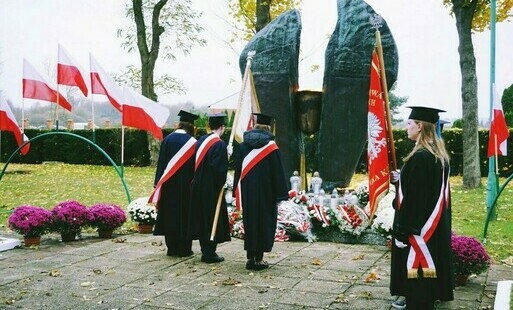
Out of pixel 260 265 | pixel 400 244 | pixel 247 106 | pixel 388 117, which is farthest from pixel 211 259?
pixel 400 244

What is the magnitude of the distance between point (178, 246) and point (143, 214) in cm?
203

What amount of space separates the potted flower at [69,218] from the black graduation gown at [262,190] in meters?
2.94

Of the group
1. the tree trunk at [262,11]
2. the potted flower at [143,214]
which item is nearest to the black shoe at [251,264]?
the potted flower at [143,214]

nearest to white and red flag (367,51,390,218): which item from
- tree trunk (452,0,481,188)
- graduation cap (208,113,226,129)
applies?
graduation cap (208,113,226,129)

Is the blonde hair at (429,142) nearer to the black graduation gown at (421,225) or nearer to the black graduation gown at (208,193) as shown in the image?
the black graduation gown at (421,225)

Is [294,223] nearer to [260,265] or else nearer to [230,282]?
[260,265]

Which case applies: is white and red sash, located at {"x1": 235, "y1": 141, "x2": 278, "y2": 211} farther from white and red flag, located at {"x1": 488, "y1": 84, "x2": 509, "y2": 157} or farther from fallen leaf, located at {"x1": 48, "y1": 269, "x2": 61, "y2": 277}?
white and red flag, located at {"x1": 488, "y1": 84, "x2": 509, "y2": 157}

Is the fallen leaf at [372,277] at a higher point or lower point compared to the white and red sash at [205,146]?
lower

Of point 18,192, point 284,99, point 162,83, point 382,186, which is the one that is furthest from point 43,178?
point 382,186

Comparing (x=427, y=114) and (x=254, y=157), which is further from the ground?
(x=427, y=114)

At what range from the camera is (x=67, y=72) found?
43.4ft

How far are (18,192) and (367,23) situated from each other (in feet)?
35.9

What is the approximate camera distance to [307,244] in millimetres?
9156

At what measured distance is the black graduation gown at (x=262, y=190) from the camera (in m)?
7.45
